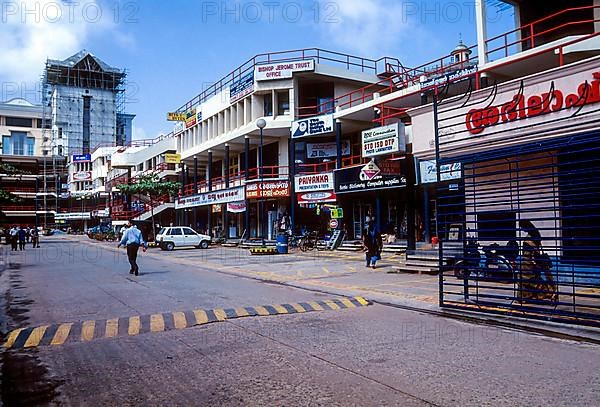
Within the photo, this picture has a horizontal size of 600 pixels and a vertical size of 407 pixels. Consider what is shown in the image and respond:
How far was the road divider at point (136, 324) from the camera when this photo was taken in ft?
26.1

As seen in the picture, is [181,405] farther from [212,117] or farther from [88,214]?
[88,214]

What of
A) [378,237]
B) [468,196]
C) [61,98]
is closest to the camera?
[468,196]

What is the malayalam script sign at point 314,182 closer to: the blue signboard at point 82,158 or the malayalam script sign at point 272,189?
the malayalam script sign at point 272,189

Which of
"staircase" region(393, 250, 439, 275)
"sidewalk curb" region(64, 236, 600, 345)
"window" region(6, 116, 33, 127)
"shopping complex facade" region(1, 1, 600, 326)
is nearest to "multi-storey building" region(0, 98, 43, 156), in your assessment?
"window" region(6, 116, 33, 127)

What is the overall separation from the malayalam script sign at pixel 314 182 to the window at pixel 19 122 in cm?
9098

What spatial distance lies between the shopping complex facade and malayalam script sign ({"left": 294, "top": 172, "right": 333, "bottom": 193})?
8 cm

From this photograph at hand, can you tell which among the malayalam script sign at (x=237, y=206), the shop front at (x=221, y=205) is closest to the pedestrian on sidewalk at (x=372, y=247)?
the shop front at (x=221, y=205)

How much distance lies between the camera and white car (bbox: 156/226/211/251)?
33781 millimetres

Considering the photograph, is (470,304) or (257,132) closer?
(470,304)

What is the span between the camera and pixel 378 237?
64.0ft

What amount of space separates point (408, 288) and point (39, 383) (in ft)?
31.1

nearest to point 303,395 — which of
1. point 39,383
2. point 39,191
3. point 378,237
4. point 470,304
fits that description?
point 39,383


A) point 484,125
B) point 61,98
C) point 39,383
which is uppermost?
point 61,98

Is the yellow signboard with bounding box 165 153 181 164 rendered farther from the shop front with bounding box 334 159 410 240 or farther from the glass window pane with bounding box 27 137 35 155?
the glass window pane with bounding box 27 137 35 155
